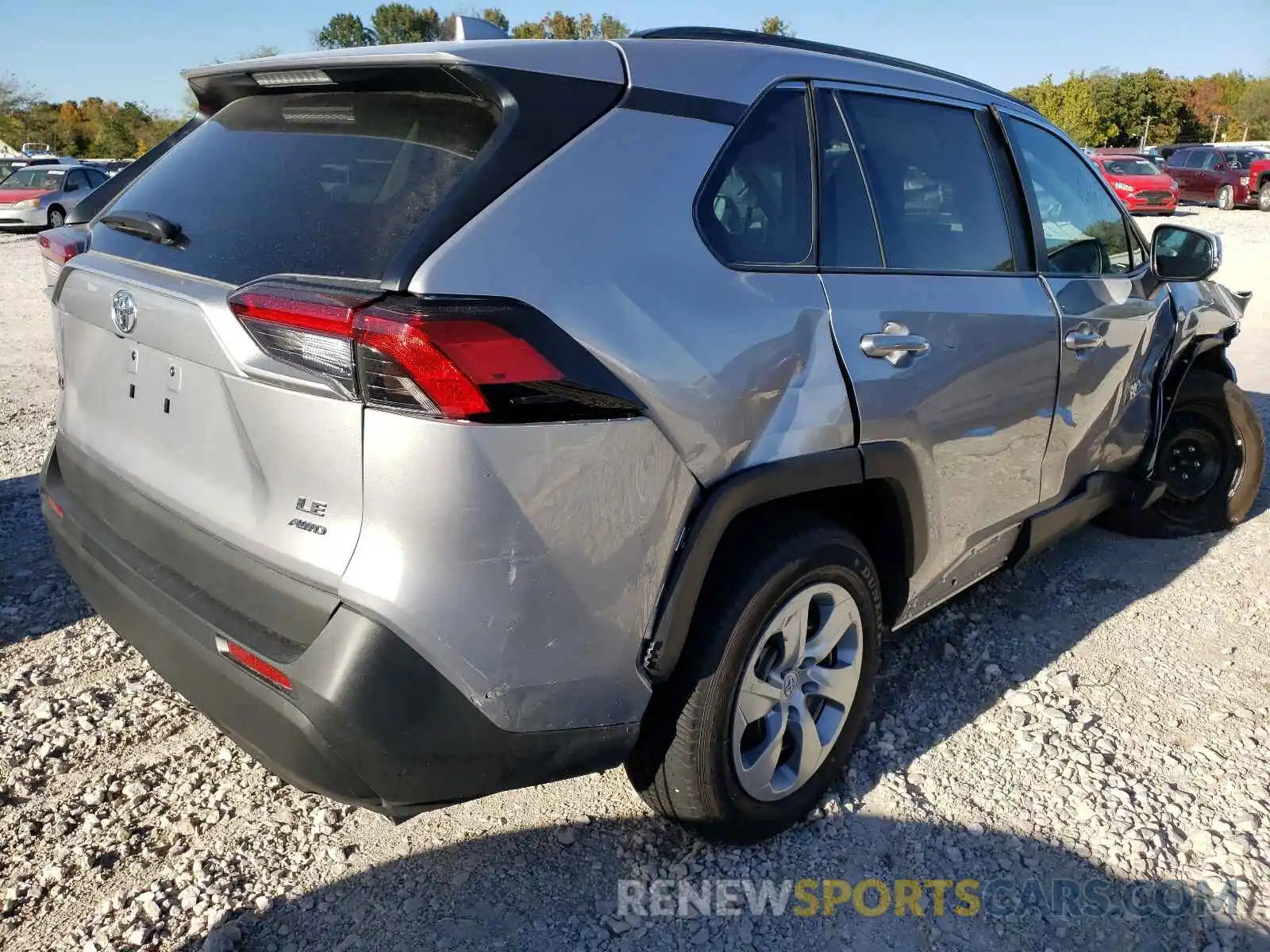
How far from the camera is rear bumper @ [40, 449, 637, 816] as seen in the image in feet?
5.62

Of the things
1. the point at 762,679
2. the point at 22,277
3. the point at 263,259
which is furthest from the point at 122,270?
the point at 22,277

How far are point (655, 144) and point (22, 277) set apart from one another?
1494 cm

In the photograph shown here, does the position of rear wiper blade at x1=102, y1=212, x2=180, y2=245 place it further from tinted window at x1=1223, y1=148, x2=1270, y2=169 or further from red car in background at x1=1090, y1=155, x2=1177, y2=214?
tinted window at x1=1223, y1=148, x2=1270, y2=169

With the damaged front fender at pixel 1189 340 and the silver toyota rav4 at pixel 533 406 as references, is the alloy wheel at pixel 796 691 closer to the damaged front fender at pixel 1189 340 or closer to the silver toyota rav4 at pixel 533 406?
the silver toyota rav4 at pixel 533 406

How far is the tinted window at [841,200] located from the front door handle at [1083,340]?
99cm

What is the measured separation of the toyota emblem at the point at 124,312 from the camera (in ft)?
6.72

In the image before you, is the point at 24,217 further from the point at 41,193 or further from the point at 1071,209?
the point at 1071,209

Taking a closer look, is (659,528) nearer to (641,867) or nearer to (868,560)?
(868,560)

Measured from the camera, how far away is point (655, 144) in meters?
2.00

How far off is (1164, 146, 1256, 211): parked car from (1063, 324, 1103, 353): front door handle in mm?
27771

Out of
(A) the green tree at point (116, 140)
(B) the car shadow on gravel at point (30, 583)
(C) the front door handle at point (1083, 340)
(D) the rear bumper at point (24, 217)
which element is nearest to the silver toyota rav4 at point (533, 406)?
(C) the front door handle at point (1083, 340)

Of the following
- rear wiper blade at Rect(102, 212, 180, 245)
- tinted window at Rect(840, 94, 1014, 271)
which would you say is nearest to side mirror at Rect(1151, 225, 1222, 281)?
tinted window at Rect(840, 94, 1014, 271)

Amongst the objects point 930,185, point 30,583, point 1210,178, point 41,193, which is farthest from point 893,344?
point 1210,178

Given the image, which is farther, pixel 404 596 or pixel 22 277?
pixel 22 277
